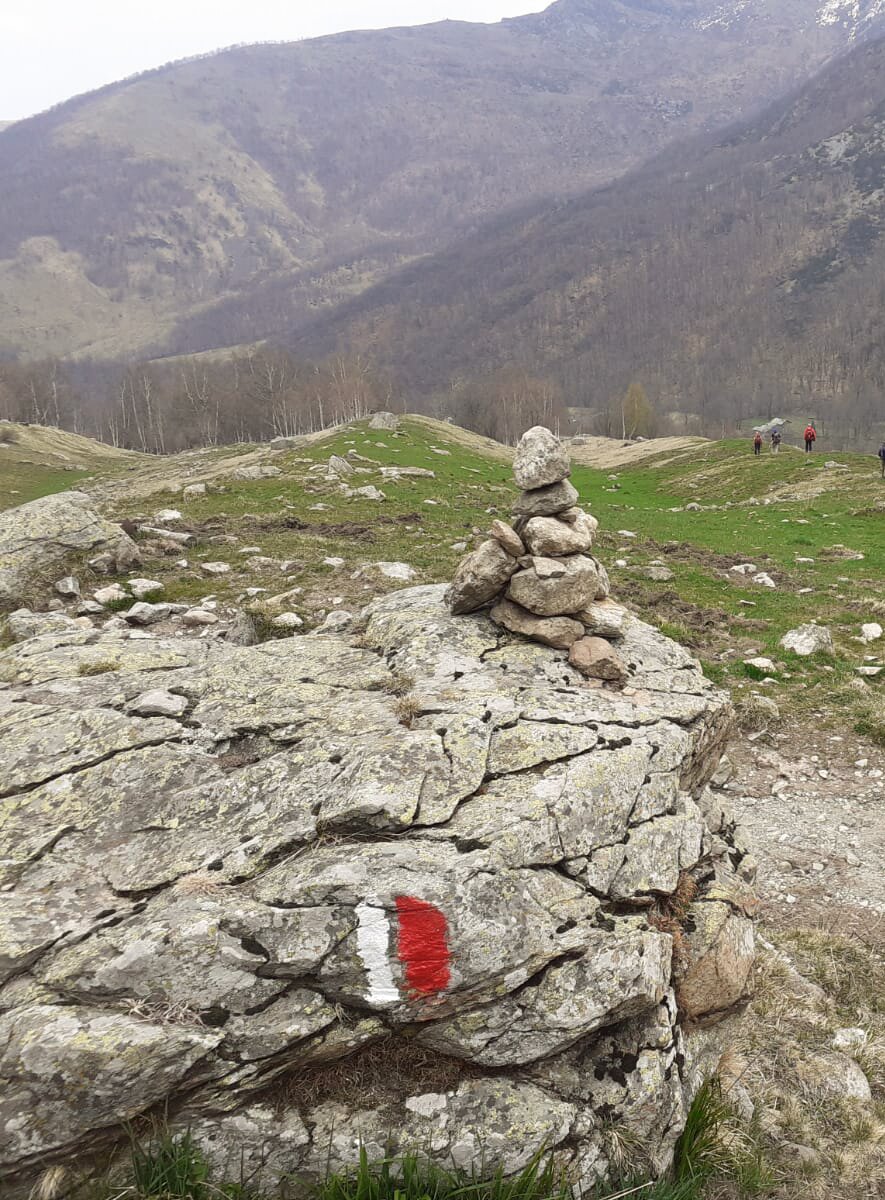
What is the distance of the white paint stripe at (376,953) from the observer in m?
5.95

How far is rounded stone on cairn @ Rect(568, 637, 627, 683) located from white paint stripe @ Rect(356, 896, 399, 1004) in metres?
5.78

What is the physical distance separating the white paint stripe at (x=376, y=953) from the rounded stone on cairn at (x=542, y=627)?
6.07 meters

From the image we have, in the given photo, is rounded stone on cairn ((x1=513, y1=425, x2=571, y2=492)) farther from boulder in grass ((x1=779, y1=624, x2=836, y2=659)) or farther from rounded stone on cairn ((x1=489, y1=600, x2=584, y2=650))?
boulder in grass ((x1=779, y1=624, x2=836, y2=659))

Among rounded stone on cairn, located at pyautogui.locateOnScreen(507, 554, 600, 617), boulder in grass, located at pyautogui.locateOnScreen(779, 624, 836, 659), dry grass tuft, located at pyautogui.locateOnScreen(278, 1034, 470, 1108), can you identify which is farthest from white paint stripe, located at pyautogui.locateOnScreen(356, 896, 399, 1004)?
boulder in grass, located at pyautogui.locateOnScreen(779, 624, 836, 659)

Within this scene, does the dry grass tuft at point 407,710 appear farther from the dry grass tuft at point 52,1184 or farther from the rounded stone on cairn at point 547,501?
the dry grass tuft at point 52,1184

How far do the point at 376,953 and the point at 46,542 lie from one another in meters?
21.9

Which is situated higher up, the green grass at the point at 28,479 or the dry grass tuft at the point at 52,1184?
the dry grass tuft at the point at 52,1184

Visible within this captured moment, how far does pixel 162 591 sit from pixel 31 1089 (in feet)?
59.8

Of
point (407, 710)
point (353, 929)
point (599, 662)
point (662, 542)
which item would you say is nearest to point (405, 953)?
point (353, 929)

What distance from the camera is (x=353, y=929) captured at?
19.8 feet

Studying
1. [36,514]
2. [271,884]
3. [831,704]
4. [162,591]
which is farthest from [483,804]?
[36,514]

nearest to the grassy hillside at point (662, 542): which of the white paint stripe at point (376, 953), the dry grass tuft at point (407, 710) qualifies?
the dry grass tuft at point (407, 710)

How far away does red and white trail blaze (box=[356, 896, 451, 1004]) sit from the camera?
19.6 ft

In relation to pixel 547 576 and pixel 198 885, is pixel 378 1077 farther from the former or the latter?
pixel 547 576
